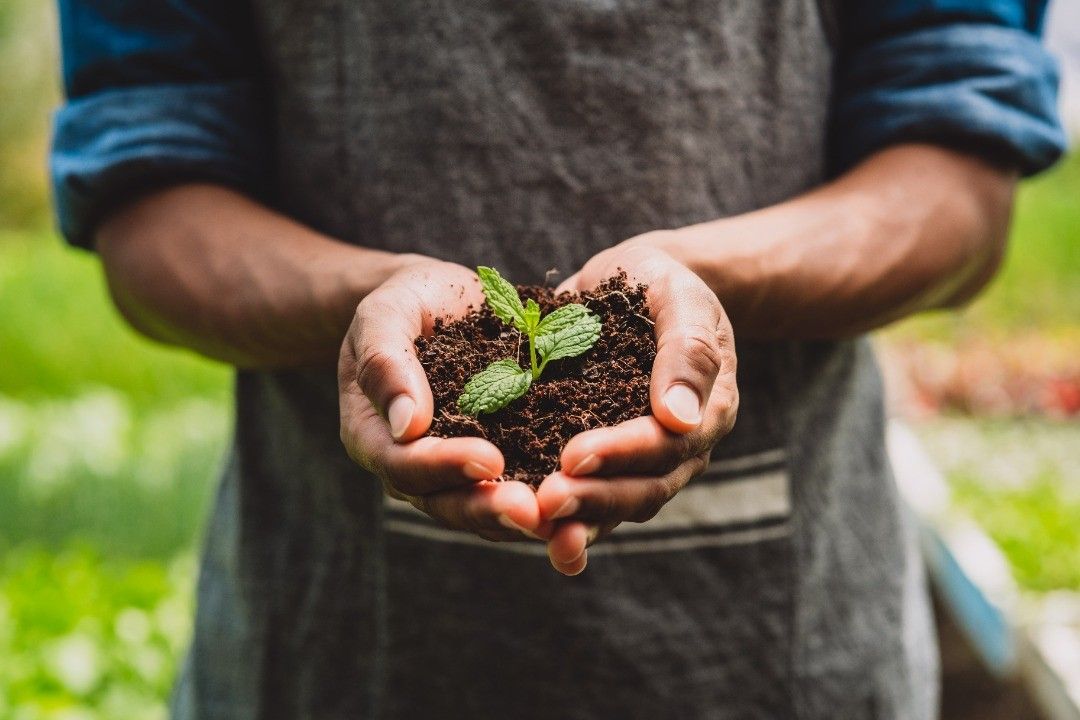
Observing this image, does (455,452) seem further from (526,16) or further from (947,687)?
(947,687)

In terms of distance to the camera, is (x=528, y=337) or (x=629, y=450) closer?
(x=629, y=450)

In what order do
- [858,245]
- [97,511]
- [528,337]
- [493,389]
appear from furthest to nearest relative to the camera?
1. [97,511]
2. [858,245]
3. [528,337]
4. [493,389]

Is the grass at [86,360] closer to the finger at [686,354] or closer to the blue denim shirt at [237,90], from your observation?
the blue denim shirt at [237,90]

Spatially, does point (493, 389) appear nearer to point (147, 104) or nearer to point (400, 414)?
point (400, 414)

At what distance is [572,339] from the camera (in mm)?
1000

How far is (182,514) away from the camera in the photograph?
344 cm

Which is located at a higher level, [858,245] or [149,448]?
[858,245]

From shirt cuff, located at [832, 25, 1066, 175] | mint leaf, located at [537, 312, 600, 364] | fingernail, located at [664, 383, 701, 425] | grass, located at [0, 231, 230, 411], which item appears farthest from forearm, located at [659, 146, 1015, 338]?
grass, located at [0, 231, 230, 411]

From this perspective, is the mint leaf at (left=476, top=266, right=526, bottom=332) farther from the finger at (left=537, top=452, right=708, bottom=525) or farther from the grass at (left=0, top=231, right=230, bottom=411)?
the grass at (left=0, top=231, right=230, bottom=411)

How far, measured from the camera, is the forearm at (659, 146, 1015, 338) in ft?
3.59

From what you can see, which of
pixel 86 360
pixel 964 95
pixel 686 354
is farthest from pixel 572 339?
pixel 86 360

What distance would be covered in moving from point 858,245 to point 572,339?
0.38 metres

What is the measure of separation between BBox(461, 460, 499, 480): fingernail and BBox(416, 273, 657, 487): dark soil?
12cm

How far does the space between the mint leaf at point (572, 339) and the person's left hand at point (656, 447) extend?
0.36 feet
